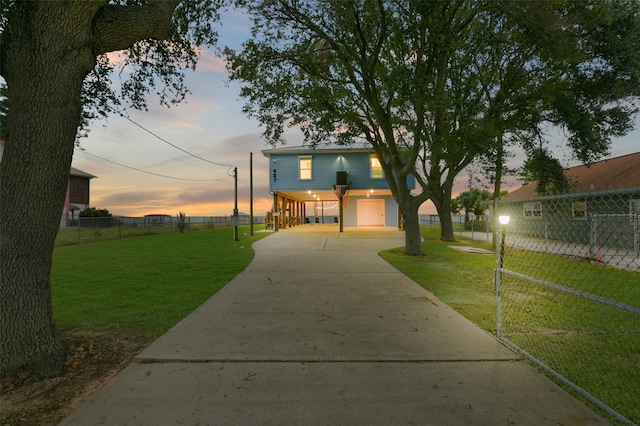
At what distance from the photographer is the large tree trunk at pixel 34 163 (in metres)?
3.40

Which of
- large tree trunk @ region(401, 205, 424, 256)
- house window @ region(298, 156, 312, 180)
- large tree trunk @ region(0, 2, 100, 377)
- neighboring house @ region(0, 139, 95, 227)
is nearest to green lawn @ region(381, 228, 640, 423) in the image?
large tree trunk @ region(401, 205, 424, 256)

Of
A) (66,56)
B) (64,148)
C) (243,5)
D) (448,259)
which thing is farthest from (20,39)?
(448,259)

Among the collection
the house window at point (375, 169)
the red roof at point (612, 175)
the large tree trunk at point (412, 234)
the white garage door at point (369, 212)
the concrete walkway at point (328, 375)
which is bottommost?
the concrete walkway at point (328, 375)

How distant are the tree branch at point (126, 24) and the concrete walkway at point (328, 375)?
3.73m

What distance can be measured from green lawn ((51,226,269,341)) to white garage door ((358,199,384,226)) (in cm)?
1887

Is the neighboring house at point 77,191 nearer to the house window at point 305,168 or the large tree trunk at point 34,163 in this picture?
the house window at point 305,168

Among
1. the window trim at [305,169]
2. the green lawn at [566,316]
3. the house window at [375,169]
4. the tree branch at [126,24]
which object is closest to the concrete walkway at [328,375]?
the green lawn at [566,316]

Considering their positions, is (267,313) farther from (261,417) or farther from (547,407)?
(547,407)

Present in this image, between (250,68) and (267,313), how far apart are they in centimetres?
952

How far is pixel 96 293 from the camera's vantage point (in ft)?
23.3

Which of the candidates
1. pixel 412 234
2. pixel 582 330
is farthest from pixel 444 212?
pixel 582 330

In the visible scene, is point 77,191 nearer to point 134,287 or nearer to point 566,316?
point 134,287

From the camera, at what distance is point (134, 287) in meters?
7.69

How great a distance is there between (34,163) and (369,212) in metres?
28.3
